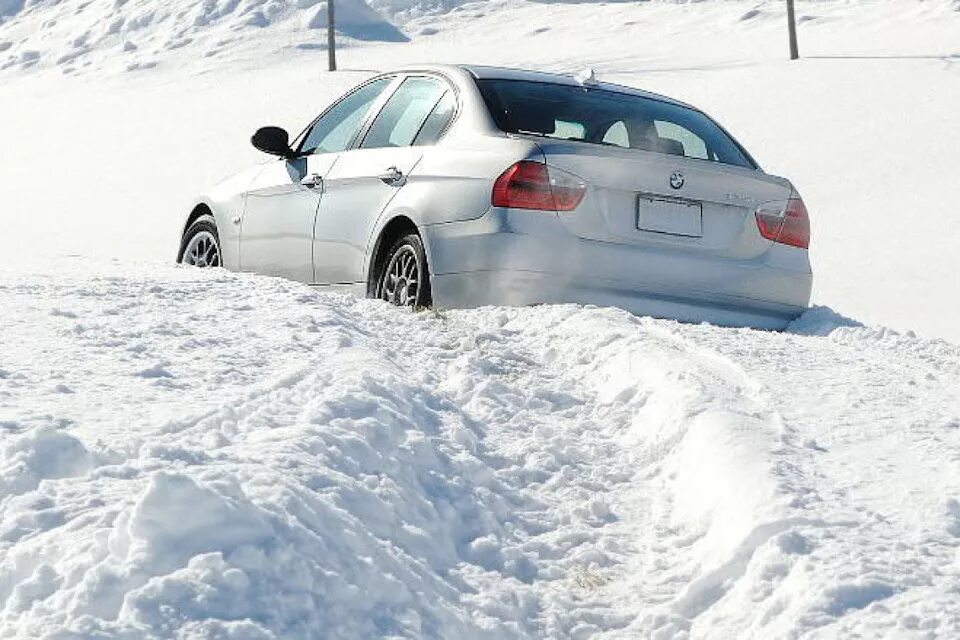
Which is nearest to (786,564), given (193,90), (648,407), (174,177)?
(648,407)

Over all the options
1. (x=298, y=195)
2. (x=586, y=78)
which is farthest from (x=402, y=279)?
(x=586, y=78)

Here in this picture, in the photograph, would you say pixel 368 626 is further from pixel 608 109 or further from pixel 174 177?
pixel 174 177

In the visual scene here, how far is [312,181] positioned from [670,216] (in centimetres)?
214

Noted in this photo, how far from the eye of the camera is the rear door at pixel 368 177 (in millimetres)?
7371

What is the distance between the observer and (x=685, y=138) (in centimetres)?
736

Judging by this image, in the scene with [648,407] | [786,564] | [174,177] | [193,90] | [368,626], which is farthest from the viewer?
[193,90]

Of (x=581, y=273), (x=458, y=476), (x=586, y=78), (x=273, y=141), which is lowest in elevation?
(x=458, y=476)

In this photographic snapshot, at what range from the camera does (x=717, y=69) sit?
33625 mm

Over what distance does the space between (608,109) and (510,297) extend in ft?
4.02

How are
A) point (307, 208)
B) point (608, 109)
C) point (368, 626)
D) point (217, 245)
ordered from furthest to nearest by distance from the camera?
point (217, 245) < point (307, 208) < point (608, 109) < point (368, 626)

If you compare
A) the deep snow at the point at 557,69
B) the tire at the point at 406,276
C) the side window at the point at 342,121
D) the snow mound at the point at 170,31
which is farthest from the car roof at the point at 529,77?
the snow mound at the point at 170,31

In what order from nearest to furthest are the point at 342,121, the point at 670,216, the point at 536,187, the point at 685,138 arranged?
the point at 536,187 < the point at 670,216 < the point at 685,138 < the point at 342,121

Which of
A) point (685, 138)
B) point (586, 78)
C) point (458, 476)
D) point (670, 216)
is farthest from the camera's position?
point (586, 78)

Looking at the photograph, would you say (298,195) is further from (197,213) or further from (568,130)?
(568,130)
